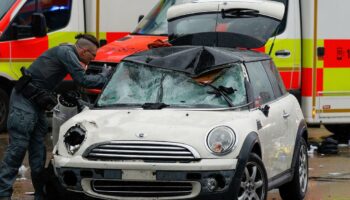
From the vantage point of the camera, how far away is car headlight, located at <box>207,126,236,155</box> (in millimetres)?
6266

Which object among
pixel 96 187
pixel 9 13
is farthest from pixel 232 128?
pixel 9 13

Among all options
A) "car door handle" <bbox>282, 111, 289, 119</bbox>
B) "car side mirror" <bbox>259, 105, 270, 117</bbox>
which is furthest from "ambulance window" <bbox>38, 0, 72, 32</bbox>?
"car side mirror" <bbox>259, 105, 270, 117</bbox>

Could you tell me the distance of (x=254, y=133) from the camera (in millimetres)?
6609

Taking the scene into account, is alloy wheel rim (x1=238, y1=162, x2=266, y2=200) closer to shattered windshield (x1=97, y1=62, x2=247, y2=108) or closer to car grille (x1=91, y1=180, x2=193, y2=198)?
car grille (x1=91, y1=180, x2=193, y2=198)

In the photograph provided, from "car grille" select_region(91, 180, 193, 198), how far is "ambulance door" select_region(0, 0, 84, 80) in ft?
20.1

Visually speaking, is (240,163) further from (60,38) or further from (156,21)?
(60,38)

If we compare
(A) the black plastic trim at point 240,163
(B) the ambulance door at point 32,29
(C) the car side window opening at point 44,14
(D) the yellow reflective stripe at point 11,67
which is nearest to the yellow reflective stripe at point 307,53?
(B) the ambulance door at point 32,29

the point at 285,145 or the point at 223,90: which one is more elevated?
the point at 223,90

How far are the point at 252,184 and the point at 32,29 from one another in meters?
6.38

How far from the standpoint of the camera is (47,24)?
41.0 ft

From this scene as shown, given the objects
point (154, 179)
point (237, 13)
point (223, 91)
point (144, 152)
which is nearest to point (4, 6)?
point (237, 13)

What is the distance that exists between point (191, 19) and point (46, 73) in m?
3.59

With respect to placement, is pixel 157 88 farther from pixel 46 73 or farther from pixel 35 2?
pixel 35 2

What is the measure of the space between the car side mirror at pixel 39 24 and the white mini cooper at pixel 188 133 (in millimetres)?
4558
